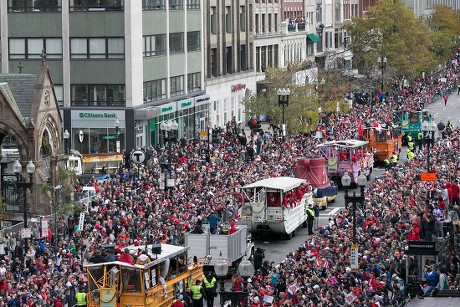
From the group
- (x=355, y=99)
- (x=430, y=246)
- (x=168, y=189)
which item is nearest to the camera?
(x=430, y=246)

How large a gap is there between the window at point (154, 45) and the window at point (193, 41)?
6.01 m

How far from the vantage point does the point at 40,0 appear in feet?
289

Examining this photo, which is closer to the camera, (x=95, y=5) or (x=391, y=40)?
(x=95, y=5)

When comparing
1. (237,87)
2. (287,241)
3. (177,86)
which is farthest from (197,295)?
(237,87)

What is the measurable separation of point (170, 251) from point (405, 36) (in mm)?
100311

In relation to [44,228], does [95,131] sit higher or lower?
higher

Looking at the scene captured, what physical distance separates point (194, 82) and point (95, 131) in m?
16.6

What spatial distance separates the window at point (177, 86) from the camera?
97.6m

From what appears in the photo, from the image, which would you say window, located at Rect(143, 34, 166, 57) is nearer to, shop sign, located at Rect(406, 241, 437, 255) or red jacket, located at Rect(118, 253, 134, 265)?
shop sign, located at Rect(406, 241, 437, 255)

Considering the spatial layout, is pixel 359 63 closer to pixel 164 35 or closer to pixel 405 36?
pixel 405 36

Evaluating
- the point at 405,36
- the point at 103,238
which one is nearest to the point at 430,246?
the point at 103,238

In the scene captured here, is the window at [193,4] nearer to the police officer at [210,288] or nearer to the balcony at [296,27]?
the balcony at [296,27]

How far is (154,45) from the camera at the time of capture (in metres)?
93.3

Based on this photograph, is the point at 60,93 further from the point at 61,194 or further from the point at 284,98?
the point at 61,194
